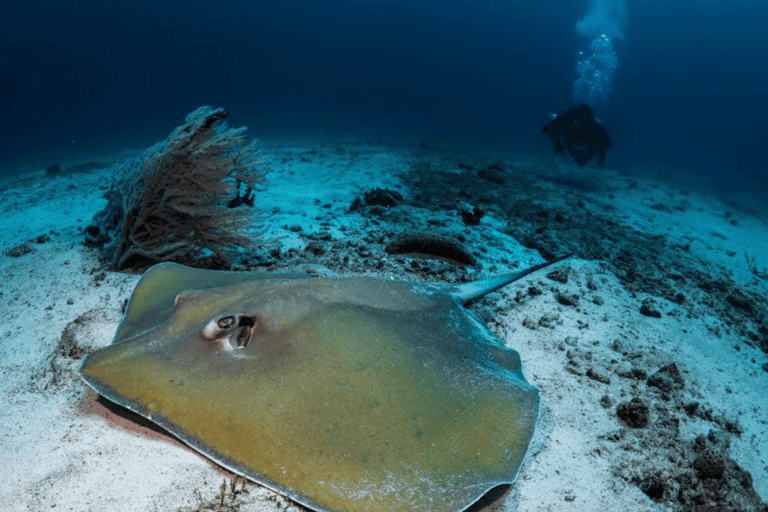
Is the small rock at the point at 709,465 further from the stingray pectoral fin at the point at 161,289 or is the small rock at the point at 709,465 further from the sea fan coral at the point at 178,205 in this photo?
the sea fan coral at the point at 178,205

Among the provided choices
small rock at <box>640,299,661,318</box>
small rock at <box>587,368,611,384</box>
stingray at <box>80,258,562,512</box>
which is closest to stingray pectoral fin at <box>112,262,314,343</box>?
stingray at <box>80,258,562,512</box>

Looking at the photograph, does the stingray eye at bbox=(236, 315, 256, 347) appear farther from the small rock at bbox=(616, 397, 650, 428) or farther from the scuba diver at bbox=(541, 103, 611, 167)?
the scuba diver at bbox=(541, 103, 611, 167)

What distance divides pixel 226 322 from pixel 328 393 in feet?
2.13

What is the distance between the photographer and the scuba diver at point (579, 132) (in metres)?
14.6

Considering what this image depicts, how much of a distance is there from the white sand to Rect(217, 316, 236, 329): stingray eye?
0.65 m

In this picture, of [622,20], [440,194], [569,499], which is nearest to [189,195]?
[569,499]

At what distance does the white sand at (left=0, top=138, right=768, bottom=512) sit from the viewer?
1.81 m

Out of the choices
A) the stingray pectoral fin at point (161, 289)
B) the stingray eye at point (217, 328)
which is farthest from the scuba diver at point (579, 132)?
the stingray eye at point (217, 328)

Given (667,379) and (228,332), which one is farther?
(667,379)

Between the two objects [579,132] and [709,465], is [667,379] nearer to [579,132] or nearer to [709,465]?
[709,465]

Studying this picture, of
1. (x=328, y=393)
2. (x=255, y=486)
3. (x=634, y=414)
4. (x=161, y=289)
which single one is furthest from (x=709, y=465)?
(x=161, y=289)

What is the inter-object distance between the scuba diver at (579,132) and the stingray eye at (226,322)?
15.1 metres

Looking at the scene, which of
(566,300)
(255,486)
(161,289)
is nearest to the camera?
(255,486)

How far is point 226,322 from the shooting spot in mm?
1946
